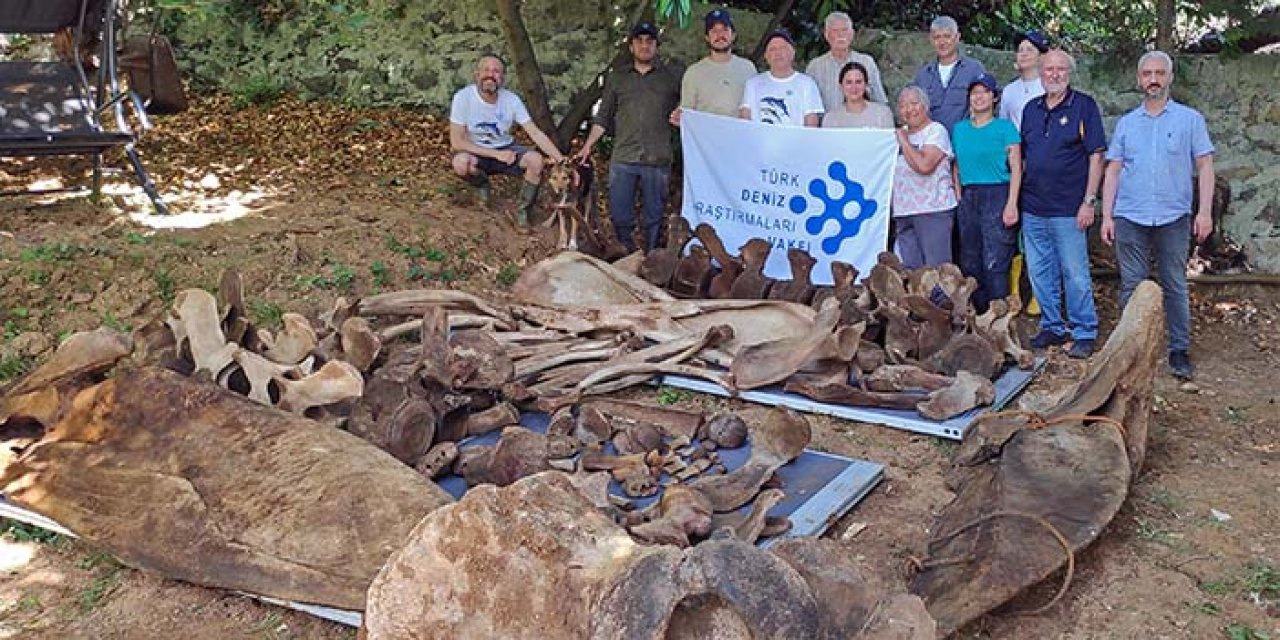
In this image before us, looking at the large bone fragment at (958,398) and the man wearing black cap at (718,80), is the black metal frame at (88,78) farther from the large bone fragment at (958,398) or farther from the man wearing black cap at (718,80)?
the large bone fragment at (958,398)

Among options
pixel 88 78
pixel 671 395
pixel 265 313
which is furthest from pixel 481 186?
pixel 671 395

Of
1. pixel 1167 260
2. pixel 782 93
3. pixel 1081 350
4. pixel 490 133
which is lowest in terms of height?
pixel 1081 350

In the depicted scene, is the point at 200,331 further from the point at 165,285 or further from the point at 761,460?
the point at 761,460

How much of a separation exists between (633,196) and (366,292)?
1895 millimetres

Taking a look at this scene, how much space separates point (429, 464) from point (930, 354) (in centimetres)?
258

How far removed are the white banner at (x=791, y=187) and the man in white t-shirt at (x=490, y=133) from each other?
1032 mm

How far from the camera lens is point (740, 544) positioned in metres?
2.19

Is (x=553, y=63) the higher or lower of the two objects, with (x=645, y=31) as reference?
lower

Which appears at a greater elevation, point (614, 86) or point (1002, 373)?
point (614, 86)

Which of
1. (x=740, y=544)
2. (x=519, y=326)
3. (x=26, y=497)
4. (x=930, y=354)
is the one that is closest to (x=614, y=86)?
(x=519, y=326)

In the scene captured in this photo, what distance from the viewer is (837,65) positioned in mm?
7066

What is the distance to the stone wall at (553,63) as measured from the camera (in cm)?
713

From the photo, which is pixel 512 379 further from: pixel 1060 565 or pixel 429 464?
pixel 1060 565

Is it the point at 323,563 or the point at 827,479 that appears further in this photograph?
the point at 827,479
